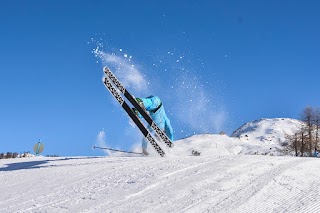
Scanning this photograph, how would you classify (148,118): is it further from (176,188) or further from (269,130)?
(269,130)

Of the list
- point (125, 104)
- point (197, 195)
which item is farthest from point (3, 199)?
point (125, 104)

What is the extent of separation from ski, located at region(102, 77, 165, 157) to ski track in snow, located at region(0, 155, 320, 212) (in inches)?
137

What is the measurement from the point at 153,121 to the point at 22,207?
26.9ft

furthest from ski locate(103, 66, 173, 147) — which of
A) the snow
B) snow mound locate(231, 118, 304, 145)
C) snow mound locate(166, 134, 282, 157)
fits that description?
snow mound locate(231, 118, 304, 145)

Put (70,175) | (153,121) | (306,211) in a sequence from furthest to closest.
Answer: (153,121) → (70,175) → (306,211)

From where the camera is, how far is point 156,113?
49.8 feet

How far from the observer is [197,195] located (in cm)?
630

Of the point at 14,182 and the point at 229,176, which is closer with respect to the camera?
the point at 229,176

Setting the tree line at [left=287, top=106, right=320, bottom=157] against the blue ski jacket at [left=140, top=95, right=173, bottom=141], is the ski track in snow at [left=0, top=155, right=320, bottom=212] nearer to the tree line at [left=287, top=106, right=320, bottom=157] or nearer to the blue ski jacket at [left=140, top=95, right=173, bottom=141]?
the blue ski jacket at [left=140, top=95, right=173, bottom=141]

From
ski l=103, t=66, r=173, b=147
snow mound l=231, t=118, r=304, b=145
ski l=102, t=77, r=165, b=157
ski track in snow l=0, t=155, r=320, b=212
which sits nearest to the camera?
ski track in snow l=0, t=155, r=320, b=212

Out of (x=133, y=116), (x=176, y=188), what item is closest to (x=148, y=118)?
(x=133, y=116)

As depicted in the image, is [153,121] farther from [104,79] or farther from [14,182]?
[14,182]

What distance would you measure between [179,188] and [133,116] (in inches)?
305

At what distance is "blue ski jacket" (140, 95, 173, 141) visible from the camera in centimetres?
1493
